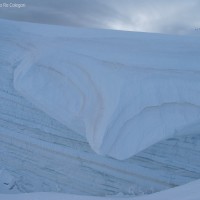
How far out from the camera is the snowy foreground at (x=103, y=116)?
4.35ft

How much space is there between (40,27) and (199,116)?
786mm

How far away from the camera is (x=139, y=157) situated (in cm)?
137

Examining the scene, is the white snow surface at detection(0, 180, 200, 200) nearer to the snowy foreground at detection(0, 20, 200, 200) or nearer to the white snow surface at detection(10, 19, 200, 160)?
the snowy foreground at detection(0, 20, 200, 200)

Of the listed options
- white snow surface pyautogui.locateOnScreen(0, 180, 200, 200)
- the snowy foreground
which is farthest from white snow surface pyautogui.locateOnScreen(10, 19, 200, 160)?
white snow surface pyautogui.locateOnScreen(0, 180, 200, 200)

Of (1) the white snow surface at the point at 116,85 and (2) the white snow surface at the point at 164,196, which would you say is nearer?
(2) the white snow surface at the point at 164,196

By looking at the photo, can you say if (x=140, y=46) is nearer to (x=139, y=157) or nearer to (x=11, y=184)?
(x=139, y=157)

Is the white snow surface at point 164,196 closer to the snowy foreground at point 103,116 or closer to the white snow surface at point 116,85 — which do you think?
the snowy foreground at point 103,116

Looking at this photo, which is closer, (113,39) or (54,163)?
(54,163)

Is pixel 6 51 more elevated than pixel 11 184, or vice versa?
pixel 6 51

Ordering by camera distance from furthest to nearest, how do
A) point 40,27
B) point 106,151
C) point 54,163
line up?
point 40,27 < point 54,163 < point 106,151

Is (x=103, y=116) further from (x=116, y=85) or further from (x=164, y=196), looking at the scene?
(x=164, y=196)

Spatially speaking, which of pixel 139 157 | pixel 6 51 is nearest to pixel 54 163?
pixel 139 157

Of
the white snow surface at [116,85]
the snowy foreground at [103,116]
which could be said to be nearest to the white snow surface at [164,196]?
the snowy foreground at [103,116]

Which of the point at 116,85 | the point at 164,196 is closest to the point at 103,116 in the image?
the point at 116,85
